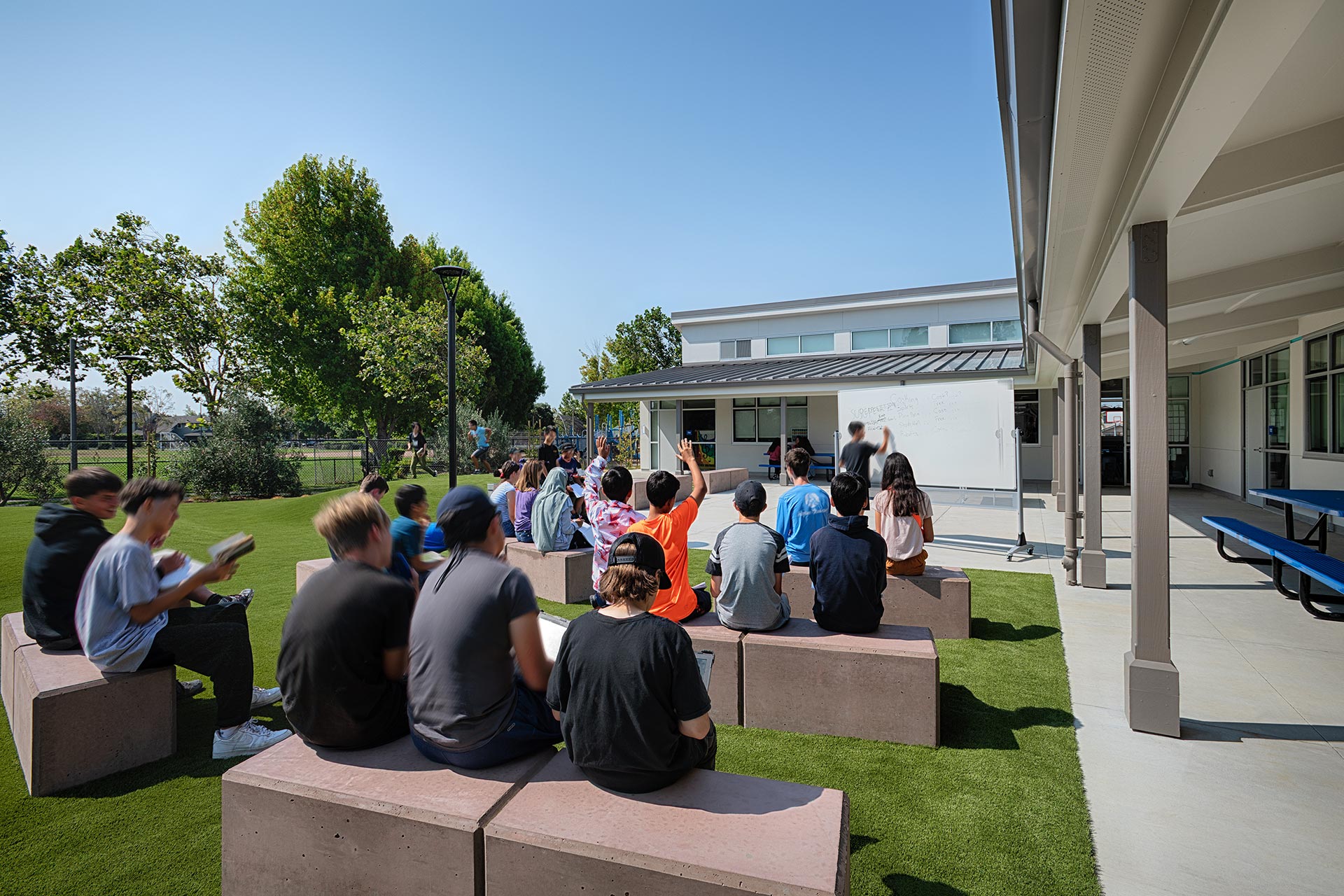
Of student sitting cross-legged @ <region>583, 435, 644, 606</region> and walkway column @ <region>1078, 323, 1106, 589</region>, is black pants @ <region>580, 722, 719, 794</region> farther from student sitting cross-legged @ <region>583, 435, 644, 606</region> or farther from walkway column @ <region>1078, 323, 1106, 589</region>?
walkway column @ <region>1078, 323, 1106, 589</region>

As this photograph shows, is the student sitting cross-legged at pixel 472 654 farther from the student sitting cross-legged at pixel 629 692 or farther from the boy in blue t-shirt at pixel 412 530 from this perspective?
the boy in blue t-shirt at pixel 412 530

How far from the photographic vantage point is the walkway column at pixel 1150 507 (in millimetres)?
3943

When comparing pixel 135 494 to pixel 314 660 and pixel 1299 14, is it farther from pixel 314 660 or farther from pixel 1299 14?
pixel 1299 14

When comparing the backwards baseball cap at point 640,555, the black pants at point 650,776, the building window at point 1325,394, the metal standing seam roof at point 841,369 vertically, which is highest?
the metal standing seam roof at point 841,369

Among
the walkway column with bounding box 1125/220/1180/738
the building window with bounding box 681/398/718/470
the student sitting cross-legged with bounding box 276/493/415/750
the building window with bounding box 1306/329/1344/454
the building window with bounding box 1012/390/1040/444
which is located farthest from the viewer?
the building window with bounding box 681/398/718/470

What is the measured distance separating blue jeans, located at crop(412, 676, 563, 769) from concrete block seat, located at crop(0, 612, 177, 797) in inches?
75.8

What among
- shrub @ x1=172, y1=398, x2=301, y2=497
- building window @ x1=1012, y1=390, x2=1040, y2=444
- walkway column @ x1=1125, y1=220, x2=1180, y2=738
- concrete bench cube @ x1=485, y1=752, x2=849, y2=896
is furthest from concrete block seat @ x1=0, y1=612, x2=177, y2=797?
building window @ x1=1012, y1=390, x2=1040, y2=444

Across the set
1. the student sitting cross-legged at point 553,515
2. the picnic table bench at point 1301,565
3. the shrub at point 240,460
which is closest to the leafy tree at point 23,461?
the shrub at point 240,460

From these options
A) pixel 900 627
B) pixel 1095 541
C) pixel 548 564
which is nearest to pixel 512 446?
pixel 548 564

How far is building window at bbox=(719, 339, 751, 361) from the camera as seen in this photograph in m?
26.0

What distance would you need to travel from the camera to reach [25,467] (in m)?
15.0

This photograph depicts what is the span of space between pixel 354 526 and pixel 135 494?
1638mm

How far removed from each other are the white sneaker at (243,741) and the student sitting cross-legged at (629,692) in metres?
2.31

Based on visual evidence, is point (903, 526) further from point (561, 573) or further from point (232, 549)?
point (232, 549)
